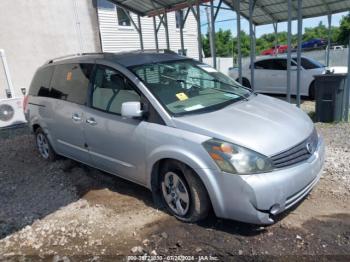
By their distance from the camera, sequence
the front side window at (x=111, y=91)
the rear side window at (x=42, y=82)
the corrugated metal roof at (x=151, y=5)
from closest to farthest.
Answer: the front side window at (x=111, y=91) → the rear side window at (x=42, y=82) → the corrugated metal roof at (x=151, y=5)

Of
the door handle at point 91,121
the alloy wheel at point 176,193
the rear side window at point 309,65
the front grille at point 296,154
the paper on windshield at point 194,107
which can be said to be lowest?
the alloy wheel at point 176,193

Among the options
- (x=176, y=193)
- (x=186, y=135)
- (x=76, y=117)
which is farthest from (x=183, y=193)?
(x=76, y=117)

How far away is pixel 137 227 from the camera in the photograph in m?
3.58

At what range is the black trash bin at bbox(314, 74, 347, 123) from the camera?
679cm

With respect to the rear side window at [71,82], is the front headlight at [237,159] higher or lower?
lower

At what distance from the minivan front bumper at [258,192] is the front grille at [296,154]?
2.0 inches

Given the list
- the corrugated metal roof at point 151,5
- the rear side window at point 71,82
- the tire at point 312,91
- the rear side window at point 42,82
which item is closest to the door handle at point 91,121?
the rear side window at point 71,82

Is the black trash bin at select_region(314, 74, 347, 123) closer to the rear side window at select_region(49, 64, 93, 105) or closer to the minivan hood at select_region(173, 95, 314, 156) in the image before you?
the minivan hood at select_region(173, 95, 314, 156)

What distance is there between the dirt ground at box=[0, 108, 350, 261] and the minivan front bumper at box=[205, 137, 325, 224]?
0.26 m

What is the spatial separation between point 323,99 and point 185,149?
484 cm

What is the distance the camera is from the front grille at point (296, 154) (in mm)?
3018

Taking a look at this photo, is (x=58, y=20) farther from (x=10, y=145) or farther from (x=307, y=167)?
(x=307, y=167)

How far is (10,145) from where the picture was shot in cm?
745

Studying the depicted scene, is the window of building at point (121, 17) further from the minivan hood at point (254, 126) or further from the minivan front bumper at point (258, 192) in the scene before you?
the minivan front bumper at point (258, 192)
